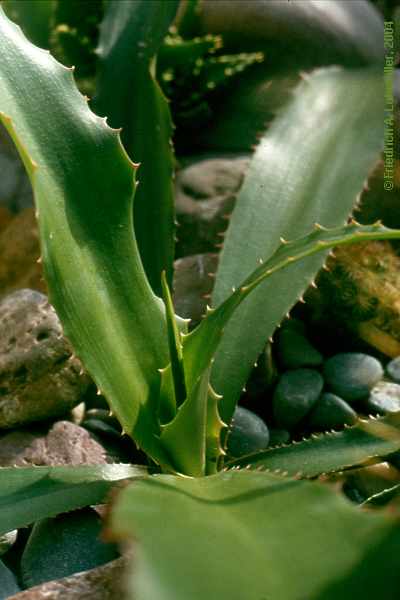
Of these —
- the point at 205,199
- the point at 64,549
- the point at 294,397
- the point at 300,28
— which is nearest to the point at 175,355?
the point at 64,549

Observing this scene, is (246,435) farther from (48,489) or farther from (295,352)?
(48,489)

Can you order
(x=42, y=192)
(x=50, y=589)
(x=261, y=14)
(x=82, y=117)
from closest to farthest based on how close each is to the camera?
(x=50, y=589) < (x=42, y=192) < (x=82, y=117) < (x=261, y=14)

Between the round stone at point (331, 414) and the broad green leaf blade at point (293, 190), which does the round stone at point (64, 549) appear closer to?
the broad green leaf blade at point (293, 190)

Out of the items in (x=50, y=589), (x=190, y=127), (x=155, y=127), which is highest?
(x=155, y=127)

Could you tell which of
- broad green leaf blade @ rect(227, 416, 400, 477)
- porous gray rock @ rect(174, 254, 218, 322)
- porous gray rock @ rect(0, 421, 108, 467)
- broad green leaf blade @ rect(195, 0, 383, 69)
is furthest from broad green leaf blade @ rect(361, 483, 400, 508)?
broad green leaf blade @ rect(195, 0, 383, 69)

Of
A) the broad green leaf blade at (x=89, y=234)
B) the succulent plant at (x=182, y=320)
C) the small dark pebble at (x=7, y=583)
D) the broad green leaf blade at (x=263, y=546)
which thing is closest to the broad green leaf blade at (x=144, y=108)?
the succulent plant at (x=182, y=320)

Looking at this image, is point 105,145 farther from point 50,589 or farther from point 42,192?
point 50,589

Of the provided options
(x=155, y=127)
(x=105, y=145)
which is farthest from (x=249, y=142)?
(x=105, y=145)
